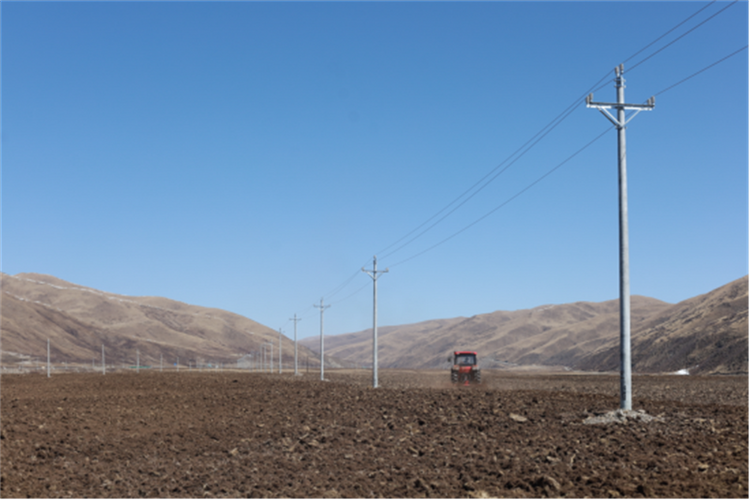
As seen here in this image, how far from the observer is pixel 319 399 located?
42.3 m

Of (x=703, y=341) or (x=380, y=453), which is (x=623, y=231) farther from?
(x=703, y=341)

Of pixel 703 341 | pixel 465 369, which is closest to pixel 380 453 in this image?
pixel 465 369

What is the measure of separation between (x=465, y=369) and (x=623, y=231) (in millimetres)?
37439

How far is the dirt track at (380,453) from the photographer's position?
51.1ft

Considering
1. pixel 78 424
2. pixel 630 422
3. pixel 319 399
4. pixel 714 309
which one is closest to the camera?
pixel 630 422

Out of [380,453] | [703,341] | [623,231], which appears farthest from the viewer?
[703,341]

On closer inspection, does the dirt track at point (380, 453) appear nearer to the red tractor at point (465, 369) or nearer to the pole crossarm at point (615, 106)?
the pole crossarm at point (615, 106)

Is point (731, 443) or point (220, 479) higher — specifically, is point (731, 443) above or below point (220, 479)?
above

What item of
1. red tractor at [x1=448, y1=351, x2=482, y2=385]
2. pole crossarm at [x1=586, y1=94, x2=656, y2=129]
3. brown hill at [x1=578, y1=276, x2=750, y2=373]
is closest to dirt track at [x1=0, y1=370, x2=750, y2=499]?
pole crossarm at [x1=586, y1=94, x2=656, y2=129]

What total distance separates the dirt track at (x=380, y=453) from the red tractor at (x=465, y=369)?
23652 mm

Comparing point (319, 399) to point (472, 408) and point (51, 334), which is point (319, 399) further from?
point (51, 334)

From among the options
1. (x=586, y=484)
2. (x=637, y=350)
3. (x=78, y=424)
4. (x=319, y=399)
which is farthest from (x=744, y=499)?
(x=637, y=350)

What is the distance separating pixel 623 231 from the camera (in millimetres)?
24062

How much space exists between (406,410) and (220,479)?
49.3 ft
